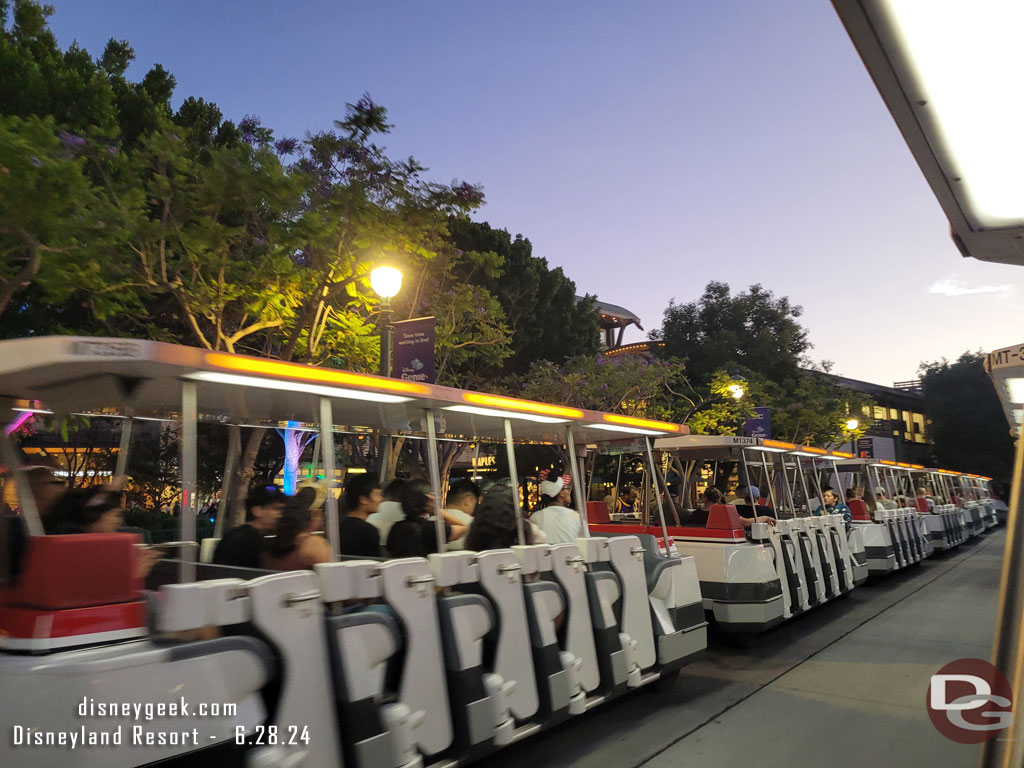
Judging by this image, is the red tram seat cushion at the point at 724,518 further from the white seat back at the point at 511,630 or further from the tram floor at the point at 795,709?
the white seat back at the point at 511,630

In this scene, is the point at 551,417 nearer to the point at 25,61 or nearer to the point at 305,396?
the point at 305,396

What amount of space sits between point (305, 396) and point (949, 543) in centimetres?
2153

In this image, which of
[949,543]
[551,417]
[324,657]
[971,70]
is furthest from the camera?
[949,543]

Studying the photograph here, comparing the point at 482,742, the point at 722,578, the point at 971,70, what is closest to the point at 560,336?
the point at 722,578

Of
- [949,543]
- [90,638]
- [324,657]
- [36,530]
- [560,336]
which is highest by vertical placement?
[560,336]

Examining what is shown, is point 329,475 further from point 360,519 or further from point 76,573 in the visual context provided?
point 76,573

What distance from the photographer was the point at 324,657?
360cm

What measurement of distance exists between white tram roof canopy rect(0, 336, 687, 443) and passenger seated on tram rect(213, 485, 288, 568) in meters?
0.55

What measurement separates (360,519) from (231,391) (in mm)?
1554

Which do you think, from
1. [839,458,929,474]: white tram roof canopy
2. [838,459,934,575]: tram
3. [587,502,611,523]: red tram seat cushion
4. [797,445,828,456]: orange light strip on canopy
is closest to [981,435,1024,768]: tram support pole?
[587,502,611,523]: red tram seat cushion

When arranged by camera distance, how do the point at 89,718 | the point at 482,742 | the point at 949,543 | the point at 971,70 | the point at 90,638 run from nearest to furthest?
the point at 971,70
the point at 89,718
the point at 90,638
the point at 482,742
the point at 949,543

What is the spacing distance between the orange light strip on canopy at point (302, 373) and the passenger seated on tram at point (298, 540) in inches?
27.5

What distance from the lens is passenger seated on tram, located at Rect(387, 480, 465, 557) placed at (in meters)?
5.20

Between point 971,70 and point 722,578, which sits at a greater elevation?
point 971,70
